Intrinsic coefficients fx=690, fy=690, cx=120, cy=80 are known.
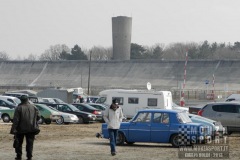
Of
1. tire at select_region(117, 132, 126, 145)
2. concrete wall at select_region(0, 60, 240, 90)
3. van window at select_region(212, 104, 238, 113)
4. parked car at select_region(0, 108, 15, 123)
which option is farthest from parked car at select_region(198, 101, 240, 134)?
concrete wall at select_region(0, 60, 240, 90)

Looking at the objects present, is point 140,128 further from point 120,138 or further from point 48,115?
point 48,115

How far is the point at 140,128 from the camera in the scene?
22.9 meters

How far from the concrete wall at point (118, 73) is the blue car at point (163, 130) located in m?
86.1

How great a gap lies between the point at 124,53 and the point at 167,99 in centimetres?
10234

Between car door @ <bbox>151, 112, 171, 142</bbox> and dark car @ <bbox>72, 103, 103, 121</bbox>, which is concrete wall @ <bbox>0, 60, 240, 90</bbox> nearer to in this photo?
dark car @ <bbox>72, 103, 103, 121</bbox>

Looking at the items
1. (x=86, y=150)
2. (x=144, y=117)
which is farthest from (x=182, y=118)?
(x=86, y=150)

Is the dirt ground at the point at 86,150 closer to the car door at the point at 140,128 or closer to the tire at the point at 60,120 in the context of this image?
the car door at the point at 140,128

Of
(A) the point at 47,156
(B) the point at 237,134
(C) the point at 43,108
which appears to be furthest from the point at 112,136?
(C) the point at 43,108

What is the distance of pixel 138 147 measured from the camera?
74.3 feet

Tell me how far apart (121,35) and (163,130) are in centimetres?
12242

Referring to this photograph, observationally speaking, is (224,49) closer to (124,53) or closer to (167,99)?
(124,53)

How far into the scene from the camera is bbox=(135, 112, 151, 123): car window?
22.9 meters

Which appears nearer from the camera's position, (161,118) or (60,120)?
(161,118)

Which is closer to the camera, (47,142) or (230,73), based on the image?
(47,142)
